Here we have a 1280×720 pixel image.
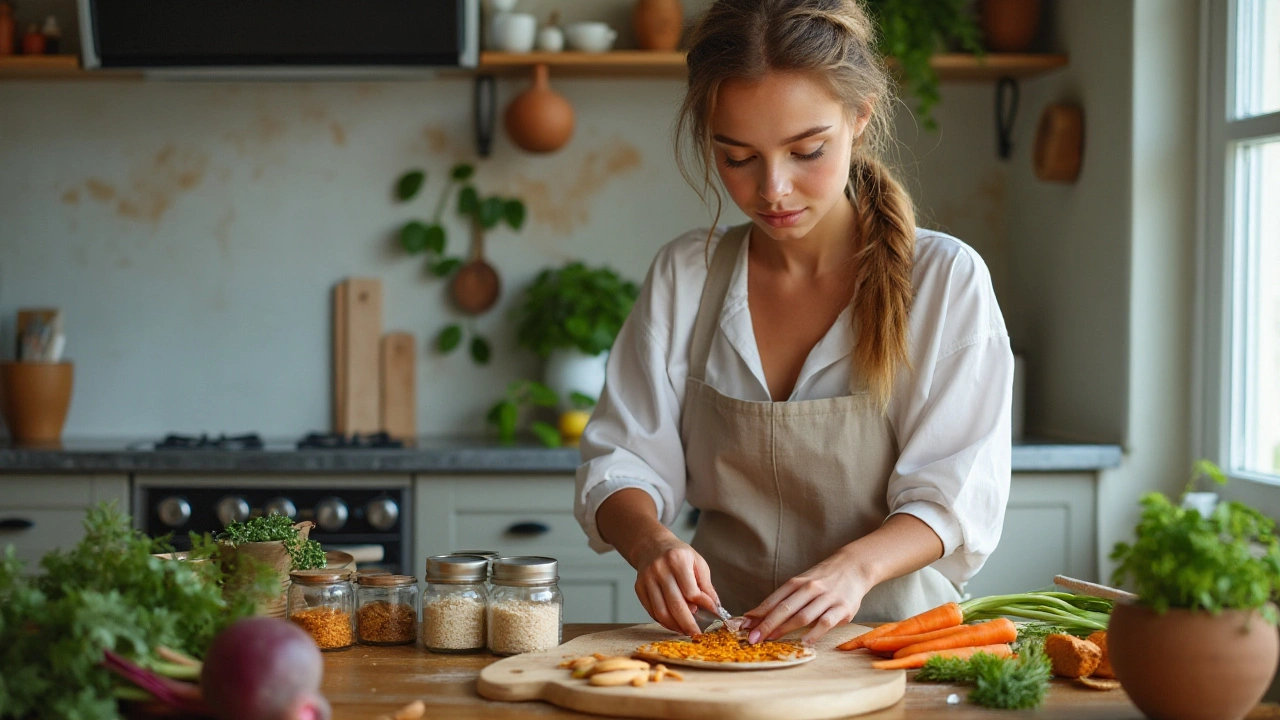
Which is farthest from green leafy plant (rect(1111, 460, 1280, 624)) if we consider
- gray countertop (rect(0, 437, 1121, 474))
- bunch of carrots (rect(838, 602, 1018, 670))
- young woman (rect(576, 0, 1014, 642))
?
gray countertop (rect(0, 437, 1121, 474))

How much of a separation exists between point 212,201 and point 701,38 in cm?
221

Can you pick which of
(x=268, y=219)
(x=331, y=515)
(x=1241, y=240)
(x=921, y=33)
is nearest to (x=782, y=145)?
(x=1241, y=240)

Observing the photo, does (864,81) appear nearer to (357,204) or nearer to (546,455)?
(546,455)

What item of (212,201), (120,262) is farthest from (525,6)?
(120,262)

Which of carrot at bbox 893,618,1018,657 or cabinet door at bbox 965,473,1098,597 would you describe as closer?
carrot at bbox 893,618,1018,657

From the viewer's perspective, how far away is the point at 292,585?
139 cm

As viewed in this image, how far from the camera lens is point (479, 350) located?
3.38 m

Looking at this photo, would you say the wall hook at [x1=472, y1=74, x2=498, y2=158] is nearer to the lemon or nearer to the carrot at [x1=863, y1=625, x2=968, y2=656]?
the lemon

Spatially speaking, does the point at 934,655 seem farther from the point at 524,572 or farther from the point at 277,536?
the point at 277,536

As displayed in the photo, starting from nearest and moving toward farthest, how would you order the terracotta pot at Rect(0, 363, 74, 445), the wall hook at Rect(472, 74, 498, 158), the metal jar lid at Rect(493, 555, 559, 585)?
the metal jar lid at Rect(493, 555, 559, 585), the terracotta pot at Rect(0, 363, 74, 445), the wall hook at Rect(472, 74, 498, 158)

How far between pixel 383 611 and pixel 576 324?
182 cm

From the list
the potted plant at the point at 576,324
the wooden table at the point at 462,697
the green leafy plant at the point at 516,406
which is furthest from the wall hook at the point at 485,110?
the wooden table at the point at 462,697

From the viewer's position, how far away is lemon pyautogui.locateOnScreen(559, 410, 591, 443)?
123 inches

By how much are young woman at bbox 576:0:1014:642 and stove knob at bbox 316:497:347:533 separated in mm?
1252
